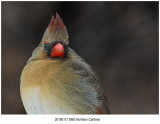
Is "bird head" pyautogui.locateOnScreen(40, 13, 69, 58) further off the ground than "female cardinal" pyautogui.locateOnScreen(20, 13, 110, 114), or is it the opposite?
"bird head" pyautogui.locateOnScreen(40, 13, 69, 58)

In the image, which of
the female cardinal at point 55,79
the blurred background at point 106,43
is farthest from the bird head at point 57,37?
the blurred background at point 106,43

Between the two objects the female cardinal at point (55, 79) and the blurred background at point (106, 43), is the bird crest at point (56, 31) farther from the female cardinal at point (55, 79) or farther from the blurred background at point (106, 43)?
the blurred background at point (106, 43)

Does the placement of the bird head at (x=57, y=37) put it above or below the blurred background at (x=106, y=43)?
above

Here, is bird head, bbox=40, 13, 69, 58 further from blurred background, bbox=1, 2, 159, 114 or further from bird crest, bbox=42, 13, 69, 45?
blurred background, bbox=1, 2, 159, 114

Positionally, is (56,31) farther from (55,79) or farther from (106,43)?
(106,43)

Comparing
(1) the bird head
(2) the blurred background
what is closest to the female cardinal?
(1) the bird head

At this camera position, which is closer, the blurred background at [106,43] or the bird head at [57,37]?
the bird head at [57,37]
